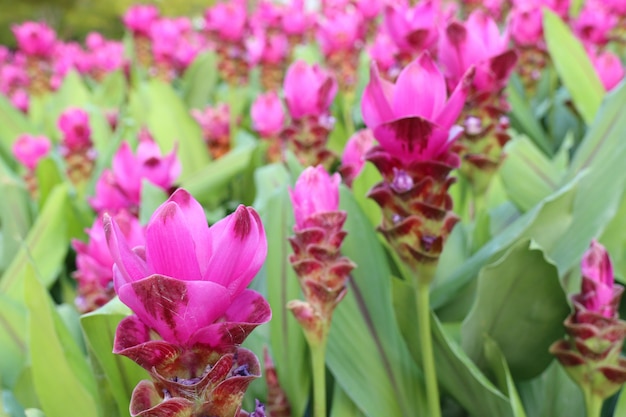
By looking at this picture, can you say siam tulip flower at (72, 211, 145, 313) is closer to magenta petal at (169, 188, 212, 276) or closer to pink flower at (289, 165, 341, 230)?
pink flower at (289, 165, 341, 230)

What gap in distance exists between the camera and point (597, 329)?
2.81ft

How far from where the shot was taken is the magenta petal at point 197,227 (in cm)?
57

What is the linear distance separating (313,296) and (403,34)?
632 millimetres

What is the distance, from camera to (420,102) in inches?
32.7

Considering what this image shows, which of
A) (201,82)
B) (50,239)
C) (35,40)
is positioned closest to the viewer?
(50,239)

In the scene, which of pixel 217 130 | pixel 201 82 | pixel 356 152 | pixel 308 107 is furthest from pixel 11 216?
pixel 201 82

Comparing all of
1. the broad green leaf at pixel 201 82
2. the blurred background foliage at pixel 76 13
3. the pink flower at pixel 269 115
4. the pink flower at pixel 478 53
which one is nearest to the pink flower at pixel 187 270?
the pink flower at pixel 478 53

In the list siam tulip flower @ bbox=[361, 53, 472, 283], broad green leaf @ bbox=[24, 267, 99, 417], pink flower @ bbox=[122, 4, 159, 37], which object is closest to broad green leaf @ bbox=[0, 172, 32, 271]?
broad green leaf @ bbox=[24, 267, 99, 417]

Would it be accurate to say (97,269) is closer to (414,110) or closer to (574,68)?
(414,110)

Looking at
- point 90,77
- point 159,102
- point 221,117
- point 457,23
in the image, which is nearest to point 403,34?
point 457,23

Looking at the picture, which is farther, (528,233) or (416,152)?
(528,233)

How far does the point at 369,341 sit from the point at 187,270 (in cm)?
55

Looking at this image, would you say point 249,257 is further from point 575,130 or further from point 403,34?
point 575,130

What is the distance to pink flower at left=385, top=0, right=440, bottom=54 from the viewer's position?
1287mm
